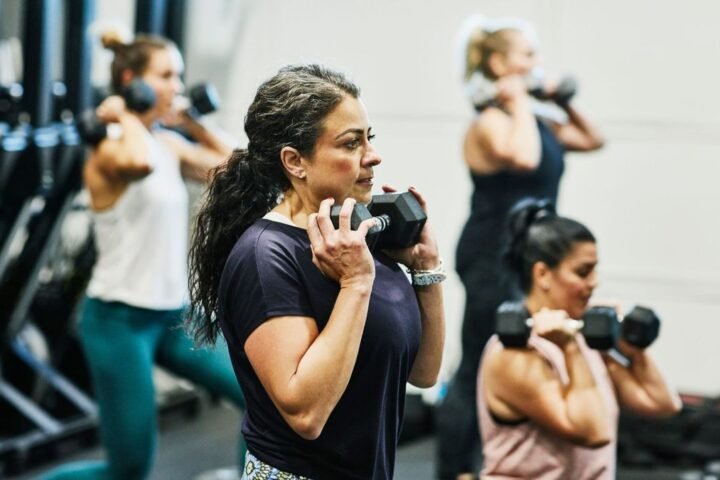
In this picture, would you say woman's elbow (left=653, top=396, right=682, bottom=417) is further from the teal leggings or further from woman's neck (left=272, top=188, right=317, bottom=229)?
woman's neck (left=272, top=188, right=317, bottom=229)

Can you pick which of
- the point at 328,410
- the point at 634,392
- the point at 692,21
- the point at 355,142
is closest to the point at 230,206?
the point at 355,142

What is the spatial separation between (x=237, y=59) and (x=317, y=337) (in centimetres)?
371

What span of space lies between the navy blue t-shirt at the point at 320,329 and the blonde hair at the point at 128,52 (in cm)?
184

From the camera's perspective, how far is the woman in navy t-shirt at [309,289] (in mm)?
1730

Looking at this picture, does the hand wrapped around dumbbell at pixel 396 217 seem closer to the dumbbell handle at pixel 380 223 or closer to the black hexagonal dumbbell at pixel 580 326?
the dumbbell handle at pixel 380 223

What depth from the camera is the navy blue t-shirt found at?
5.82 ft

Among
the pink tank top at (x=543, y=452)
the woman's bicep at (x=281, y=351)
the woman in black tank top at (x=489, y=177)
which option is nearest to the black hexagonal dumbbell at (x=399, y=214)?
the woman's bicep at (x=281, y=351)

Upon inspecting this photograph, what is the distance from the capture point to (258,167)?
1911 millimetres

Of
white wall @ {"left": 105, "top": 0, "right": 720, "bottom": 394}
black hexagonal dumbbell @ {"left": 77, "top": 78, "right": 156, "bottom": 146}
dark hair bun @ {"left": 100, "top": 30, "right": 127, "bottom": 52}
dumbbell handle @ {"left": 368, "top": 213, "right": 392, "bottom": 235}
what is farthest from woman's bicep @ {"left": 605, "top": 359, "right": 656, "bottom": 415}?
white wall @ {"left": 105, "top": 0, "right": 720, "bottom": 394}

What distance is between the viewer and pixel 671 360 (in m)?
4.82

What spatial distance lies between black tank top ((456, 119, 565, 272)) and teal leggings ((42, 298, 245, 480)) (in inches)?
32.9

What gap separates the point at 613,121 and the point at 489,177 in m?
1.35

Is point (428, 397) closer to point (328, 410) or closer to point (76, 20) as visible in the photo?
point (76, 20)

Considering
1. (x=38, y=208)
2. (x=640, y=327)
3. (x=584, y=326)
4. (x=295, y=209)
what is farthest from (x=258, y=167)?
(x=38, y=208)
